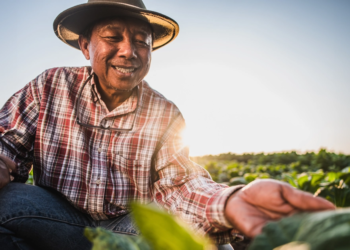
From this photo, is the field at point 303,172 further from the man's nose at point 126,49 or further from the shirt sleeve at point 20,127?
the shirt sleeve at point 20,127

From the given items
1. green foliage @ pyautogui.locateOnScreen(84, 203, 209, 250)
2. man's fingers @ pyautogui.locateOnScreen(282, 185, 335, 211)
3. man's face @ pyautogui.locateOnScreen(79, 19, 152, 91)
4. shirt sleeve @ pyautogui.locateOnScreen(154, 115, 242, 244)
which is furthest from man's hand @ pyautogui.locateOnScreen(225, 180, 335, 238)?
man's face @ pyautogui.locateOnScreen(79, 19, 152, 91)

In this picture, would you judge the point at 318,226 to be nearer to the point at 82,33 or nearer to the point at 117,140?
the point at 117,140

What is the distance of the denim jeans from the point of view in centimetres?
143

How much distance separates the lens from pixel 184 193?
1.49 meters

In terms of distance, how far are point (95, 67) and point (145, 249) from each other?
1.78 metres

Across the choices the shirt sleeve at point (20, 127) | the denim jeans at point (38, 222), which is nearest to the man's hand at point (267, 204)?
the denim jeans at point (38, 222)

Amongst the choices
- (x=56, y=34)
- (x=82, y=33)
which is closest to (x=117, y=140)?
(x=82, y=33)

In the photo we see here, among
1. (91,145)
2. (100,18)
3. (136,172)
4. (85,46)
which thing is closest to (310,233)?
(136,172)

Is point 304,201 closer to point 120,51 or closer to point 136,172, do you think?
point 136,172

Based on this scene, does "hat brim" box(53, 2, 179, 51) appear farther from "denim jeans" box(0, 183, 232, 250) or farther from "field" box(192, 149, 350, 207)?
"field" box(192, 149, 350, 207)

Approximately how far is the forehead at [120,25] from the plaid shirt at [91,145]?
50 cm

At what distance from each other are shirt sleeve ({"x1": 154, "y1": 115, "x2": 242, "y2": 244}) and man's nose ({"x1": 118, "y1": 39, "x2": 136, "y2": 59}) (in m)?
0.67

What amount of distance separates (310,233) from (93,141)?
1884 mm

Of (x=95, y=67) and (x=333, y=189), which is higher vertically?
(x=95, y=67)
